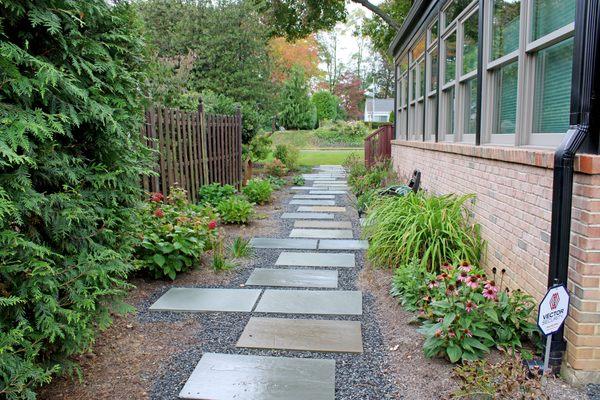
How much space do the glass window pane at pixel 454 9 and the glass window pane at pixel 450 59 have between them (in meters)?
0.23

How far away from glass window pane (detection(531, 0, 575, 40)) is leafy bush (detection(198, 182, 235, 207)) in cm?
524

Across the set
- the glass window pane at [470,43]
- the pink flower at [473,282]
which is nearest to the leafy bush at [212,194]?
the glass window pane at [470,43]

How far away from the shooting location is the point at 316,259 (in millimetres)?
5273

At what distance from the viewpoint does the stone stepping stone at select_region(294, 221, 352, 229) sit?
7152mm

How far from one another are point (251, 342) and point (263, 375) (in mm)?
465

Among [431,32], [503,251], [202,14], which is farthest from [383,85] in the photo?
[503,251]

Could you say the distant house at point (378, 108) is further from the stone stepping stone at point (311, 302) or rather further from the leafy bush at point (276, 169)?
the stone stepping stone at point (311, 302)

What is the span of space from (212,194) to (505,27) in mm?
5018

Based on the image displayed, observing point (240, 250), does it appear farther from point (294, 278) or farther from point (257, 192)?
point (257, 192)

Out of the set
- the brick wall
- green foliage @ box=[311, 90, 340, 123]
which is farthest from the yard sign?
green foliage @ box=[311, 90, 340, 123]

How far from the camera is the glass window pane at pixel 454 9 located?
17.6 feet

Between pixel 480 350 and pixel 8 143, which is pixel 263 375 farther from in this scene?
pixel 8 143

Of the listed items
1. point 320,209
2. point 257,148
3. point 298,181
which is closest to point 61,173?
point 320,209

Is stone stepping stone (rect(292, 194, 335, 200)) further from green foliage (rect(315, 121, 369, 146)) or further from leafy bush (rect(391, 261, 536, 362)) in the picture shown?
green foliage (rect(315, 121, 369, 146))
